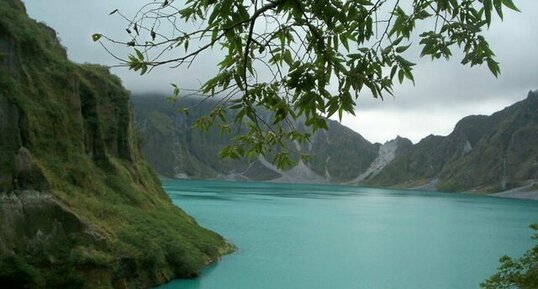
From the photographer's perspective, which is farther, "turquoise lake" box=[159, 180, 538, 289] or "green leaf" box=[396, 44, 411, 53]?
"turquoise lake" box=[159, 180, 538, 289]

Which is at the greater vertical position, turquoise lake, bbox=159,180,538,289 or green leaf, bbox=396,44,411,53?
green leaf, bbox=396,44,411,53

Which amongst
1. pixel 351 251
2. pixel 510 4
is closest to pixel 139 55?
pixel 510 4

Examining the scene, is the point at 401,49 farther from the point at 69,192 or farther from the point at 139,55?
the point at 69,192

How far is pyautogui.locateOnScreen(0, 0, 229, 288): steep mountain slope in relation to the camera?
23047mm

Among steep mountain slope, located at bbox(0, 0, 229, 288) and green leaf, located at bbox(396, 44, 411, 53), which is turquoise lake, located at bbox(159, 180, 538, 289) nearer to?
steep mountain slope, located at bbox(0, 0, 229, 288)

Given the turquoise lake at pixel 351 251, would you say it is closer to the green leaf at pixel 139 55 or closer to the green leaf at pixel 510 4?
the green leaf at pixel 139 55

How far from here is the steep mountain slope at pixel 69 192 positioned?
23047 millimetres

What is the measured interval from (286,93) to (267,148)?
97 cm

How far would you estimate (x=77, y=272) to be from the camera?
22.9m

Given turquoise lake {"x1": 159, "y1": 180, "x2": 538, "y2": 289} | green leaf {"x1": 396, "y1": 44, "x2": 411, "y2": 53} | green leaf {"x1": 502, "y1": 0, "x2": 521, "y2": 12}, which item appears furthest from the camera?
turquoise lake {"x1": 159, "y1": 180, "x2": 538, "y2": 289}

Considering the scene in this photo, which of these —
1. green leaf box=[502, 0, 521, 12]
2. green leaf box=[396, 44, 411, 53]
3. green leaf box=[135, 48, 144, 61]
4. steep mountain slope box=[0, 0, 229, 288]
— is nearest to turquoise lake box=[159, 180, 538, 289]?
steep mountain slope box=[0, 0, 229, 288]

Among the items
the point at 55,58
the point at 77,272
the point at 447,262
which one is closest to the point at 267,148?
the point at 77,272

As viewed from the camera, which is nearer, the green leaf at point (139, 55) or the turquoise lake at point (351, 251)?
the green leaf at point (139, 55)

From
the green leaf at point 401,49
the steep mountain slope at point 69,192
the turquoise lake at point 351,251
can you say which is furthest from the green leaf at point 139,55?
the turquoise lake at point 351,251
